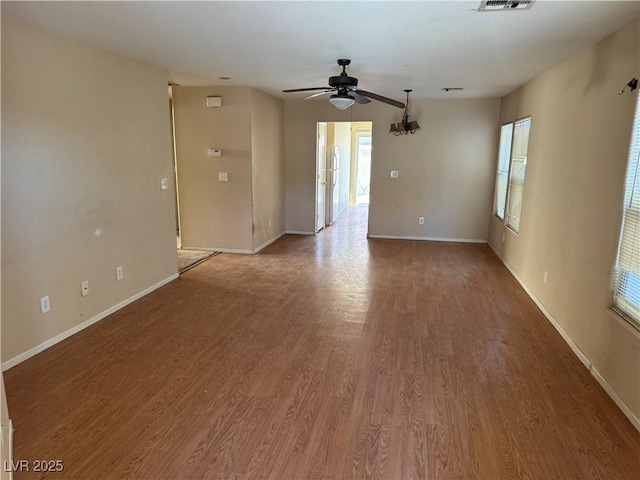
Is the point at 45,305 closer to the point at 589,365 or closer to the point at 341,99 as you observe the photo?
the point at 341,99

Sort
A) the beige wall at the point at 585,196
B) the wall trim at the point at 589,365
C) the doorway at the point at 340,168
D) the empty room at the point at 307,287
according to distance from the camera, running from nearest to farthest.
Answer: the empty room at the point at 307,287 → the wall trim at the point at 589,365 → the beige wall at the point at 585,196 → the doorway at the point at 340,168

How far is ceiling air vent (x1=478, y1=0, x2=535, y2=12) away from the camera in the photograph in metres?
2.29

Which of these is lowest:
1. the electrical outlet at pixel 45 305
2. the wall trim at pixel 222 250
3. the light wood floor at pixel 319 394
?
the light wood floor at pixel 319 394

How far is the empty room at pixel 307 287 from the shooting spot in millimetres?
2117

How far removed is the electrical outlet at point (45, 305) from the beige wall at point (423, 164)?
4759mm

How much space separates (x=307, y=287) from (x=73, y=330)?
225 cm

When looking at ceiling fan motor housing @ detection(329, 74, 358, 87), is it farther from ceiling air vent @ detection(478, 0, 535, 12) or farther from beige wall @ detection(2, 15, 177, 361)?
beige wall @ detection(2, 15, 177, 361)

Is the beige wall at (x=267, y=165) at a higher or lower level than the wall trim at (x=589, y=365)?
higher

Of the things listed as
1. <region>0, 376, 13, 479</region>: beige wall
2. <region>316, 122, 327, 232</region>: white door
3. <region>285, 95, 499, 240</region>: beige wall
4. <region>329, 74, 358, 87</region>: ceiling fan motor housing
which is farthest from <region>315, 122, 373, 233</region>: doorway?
<region>0, 376, 13, 479</region>: beige wall

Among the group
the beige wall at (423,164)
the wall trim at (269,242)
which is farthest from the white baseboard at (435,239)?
the wall trim at (269,242)

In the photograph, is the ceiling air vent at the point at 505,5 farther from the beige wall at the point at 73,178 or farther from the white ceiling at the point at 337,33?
the beige wall at the point at 73,178

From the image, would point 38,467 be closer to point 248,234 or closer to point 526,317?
point 526,317

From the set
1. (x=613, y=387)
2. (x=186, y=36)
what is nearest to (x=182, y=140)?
(x=186, y=36)

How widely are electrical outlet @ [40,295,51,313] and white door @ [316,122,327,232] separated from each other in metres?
4.89
